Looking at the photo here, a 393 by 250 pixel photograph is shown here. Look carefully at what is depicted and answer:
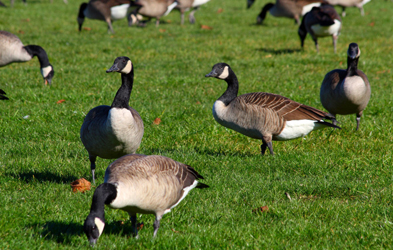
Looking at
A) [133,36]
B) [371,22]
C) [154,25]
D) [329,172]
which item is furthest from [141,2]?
[329,172]

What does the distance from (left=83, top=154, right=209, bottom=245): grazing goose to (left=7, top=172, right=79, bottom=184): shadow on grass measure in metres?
1.53

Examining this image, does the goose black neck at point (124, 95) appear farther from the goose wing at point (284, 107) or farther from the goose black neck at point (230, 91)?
the goose wing at point (284, 107)

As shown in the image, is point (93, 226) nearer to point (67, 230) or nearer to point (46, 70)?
point (67, 230)

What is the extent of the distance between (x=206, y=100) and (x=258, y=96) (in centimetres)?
269

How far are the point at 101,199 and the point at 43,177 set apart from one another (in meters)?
2.37

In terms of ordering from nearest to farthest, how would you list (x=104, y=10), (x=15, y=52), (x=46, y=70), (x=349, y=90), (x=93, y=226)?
(x=93, y=226) < (x=349, y=90) < (x=46, y=70) < (x=15, y=52) < (x=104, y=10)

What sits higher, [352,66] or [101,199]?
[352,66]

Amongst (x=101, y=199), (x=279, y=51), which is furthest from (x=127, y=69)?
(x=279, y=51)

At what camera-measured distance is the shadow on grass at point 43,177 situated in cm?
521

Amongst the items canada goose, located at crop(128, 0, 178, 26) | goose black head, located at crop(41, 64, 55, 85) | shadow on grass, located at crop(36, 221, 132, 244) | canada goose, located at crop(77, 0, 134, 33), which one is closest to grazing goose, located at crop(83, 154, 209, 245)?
shadow on grass, located at crop(36, 221, 132, 244)

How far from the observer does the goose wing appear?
6181mm

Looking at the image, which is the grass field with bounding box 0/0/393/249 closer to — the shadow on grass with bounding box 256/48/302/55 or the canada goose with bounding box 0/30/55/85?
the shadow on grass with bounding box 256/48/302/55

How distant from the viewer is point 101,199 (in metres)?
3.30

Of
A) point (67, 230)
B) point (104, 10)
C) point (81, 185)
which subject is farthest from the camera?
point (104, 10)
